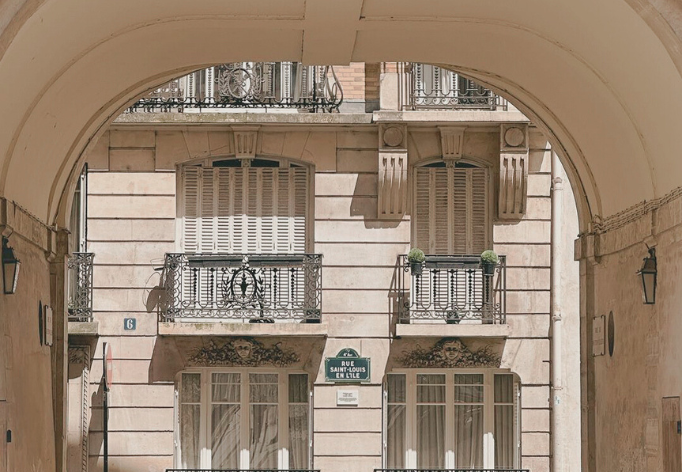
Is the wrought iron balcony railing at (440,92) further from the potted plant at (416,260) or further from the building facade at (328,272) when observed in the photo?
the potted plant at (416,260)

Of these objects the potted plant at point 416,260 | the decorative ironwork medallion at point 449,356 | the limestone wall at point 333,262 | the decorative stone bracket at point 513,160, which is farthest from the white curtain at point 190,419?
the decorative stone bracket at point 513,160

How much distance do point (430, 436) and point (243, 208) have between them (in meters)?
4.55

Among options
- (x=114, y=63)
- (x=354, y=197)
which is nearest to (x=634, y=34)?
(x=114, y=63)

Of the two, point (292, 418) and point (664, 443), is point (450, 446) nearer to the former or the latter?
point (292, 418)

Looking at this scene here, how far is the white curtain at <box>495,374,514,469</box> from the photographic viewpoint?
2223 centimetres

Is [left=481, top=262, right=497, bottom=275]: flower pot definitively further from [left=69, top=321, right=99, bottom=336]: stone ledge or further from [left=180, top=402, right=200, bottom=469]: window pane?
[left=69, top=321, right=99, bottom=336]: stone ledge

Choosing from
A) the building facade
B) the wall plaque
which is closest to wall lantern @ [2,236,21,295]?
the wall plaque

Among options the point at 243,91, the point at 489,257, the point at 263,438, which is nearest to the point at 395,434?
the point at 263,438

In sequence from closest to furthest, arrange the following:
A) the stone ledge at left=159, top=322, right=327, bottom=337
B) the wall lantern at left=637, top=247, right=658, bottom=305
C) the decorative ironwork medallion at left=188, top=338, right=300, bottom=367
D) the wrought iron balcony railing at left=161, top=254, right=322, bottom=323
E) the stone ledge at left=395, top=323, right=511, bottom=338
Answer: the wall lantern at left=637, top=247, right=658, bottom=305 → the stone ledge at left=159, top=322, right=327, bottom=337 → the stone ledge at left=395, top=323, right=511, bottom=338 → the decorative ironwork medallion at left=188, top=338, right=300, bottom=367 → the wrought iron balcony railing at left=161, top=254, right=322, bottom=323

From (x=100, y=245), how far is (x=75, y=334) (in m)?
1.44

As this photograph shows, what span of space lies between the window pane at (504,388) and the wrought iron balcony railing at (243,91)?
491 centimetres

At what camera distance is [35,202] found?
1262 cm

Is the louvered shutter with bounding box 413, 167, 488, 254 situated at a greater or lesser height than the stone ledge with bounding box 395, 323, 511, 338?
greater

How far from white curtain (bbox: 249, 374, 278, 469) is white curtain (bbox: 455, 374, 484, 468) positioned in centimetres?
281
